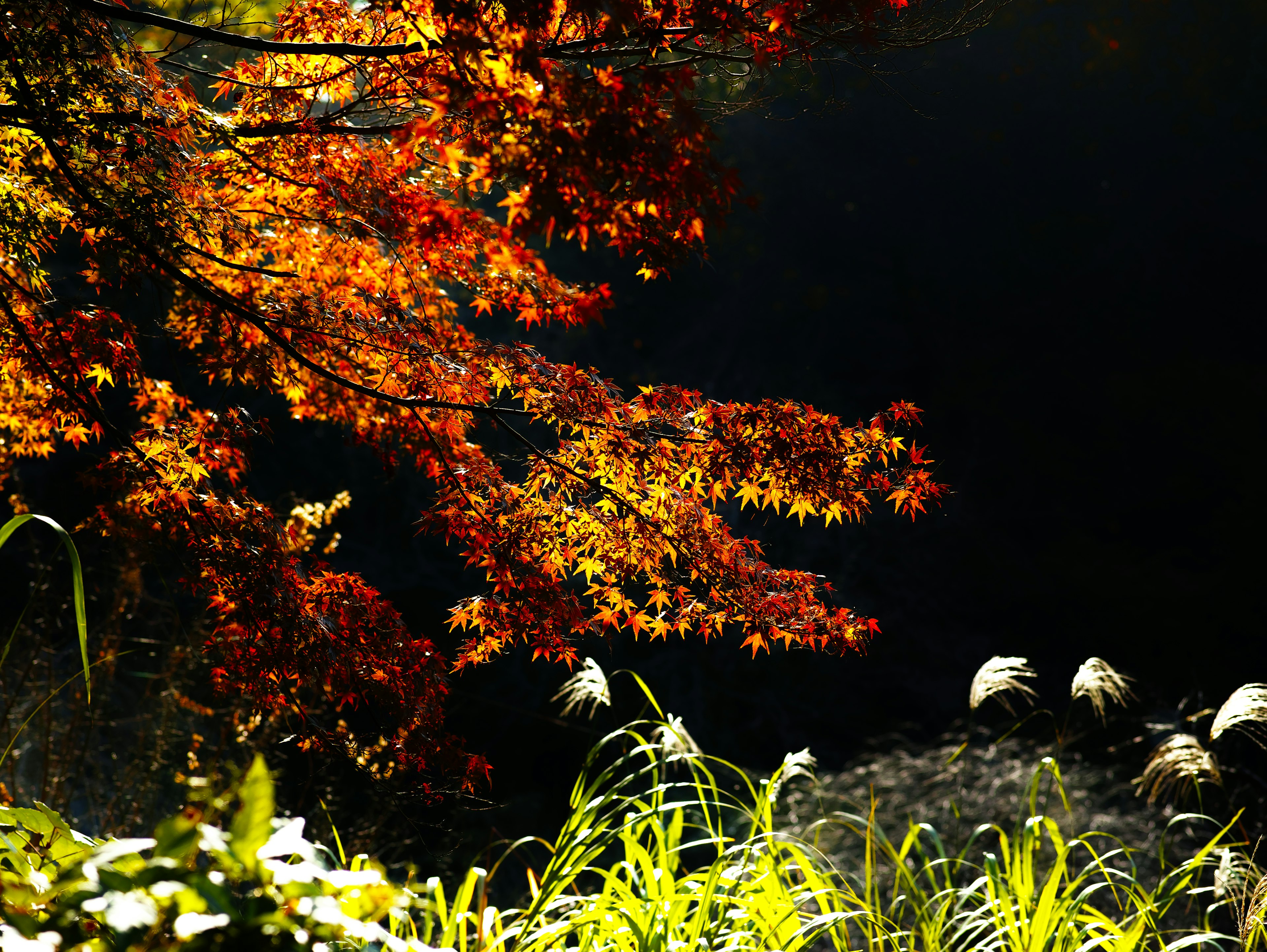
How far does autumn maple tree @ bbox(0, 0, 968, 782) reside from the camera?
2.28 meters

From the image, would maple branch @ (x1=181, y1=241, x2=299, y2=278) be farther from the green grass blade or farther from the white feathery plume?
the white feathery plume

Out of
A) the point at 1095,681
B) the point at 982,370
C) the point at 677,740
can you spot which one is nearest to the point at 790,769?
the point at 677,740

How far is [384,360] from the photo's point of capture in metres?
2.76

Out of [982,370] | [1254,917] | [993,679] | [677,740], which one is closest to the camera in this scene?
[1254,917]

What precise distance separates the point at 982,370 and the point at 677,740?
770 centimetres

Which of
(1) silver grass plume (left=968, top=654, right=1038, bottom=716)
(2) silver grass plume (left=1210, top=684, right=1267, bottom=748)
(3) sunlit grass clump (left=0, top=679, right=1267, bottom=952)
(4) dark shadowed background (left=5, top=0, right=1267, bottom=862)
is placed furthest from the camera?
(4) dark shadowed background (left=5, top=0, right=1267, bottom=862)

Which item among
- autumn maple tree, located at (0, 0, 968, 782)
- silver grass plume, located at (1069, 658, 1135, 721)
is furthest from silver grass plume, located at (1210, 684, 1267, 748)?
autumn maple tree, located at (0, 0, 968, 782)

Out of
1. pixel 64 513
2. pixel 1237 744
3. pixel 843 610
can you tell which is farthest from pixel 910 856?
pixel 64 513

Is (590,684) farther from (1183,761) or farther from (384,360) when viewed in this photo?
(1183,761)

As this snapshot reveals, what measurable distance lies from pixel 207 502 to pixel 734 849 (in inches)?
69.1

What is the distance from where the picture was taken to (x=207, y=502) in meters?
2.45

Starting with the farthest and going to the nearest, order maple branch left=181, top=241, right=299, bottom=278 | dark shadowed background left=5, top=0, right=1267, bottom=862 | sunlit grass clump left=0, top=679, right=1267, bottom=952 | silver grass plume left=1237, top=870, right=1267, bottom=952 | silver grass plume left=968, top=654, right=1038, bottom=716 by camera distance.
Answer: dark shadowed background left=5, top=0, right=1267, bottom=862 < silver grass plume left=968, top=654, right=1038, bottom=716 < maple branch left=181, top=241, right=299, bottom=278 < silver grass plume left=1237, top=870, right=1267, bottom=952 < sunlit grass clump left=0, top=679, right=1267, bottom=952

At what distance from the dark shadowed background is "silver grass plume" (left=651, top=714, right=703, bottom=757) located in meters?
4.05

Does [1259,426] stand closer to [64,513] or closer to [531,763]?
[531,763]
